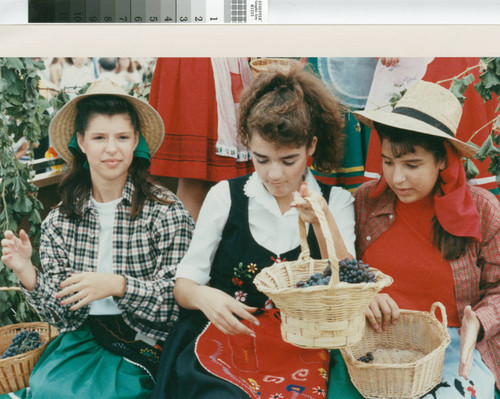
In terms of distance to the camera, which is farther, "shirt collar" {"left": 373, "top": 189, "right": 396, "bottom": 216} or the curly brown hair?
"shirt collar" {"left": 373, "top": 189, "right": 396, "bottom": 216}

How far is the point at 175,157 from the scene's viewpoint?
6.04ft

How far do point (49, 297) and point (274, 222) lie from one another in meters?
0.77

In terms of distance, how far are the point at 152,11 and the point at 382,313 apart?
1.24 m

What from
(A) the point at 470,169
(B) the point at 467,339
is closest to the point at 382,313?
(B) the point at 467,339

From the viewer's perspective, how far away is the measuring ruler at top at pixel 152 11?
72.7 inches

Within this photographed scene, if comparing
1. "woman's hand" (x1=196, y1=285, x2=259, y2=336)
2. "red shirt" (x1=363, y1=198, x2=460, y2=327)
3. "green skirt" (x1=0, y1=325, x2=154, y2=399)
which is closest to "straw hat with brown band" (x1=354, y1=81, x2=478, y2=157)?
A: "red shirt" (x1=363, y1=198, x2=460, y2=327)

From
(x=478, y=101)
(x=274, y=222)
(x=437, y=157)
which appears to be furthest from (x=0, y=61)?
(x=478, y=101)

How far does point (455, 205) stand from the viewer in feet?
5.38

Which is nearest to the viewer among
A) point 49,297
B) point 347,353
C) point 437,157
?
point 347,353

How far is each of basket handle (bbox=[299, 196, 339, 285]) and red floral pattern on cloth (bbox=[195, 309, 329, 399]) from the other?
268 mm

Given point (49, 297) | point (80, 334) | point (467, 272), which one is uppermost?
point (467, 272)

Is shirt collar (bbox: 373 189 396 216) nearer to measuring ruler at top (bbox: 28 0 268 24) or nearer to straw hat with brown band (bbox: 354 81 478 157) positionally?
straw hat with brown band (bbox: 354 81 478 157)

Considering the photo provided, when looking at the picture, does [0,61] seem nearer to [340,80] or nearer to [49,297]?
[49,297]

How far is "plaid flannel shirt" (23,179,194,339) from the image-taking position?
5.77ft
